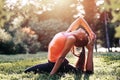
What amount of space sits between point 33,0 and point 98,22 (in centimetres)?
5185

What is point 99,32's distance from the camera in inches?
2640

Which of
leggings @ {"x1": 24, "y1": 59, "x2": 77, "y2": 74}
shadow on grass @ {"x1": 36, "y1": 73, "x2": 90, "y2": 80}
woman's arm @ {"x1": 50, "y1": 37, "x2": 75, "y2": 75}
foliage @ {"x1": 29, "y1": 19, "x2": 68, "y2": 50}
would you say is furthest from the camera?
foliage @ {"x1": 29, "y1": 19, "x2": 68, "y2": 50}

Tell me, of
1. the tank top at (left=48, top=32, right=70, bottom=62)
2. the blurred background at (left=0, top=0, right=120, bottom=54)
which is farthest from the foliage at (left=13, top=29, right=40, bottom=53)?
the tank top at (left=48, top=32, right=70, bottom=62)

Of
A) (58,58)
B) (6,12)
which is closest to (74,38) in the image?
(58,58)

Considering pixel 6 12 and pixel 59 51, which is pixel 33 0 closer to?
pixel 59 51

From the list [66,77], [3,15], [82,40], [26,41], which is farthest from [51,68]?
[26,41]

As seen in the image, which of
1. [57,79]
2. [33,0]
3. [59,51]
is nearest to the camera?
[57,79]

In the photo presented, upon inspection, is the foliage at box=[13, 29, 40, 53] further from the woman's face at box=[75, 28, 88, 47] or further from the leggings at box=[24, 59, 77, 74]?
the woman's face at box=[75, 28, 88, 47]

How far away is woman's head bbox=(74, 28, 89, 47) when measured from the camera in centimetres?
1005

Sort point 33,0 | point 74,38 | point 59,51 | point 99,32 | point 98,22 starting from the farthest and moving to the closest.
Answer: point 99,32
point 98,22
point 33,0
point 59,51
point 74,38

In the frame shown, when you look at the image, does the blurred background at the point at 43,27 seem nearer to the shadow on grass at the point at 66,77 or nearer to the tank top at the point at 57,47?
the tank top at the point at 57,47

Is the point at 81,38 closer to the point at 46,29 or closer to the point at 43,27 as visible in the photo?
the point at 46,29

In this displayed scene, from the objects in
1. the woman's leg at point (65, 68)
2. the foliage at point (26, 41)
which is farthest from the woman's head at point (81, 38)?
the foliage at point (26, 41)

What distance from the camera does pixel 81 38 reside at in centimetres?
1011
